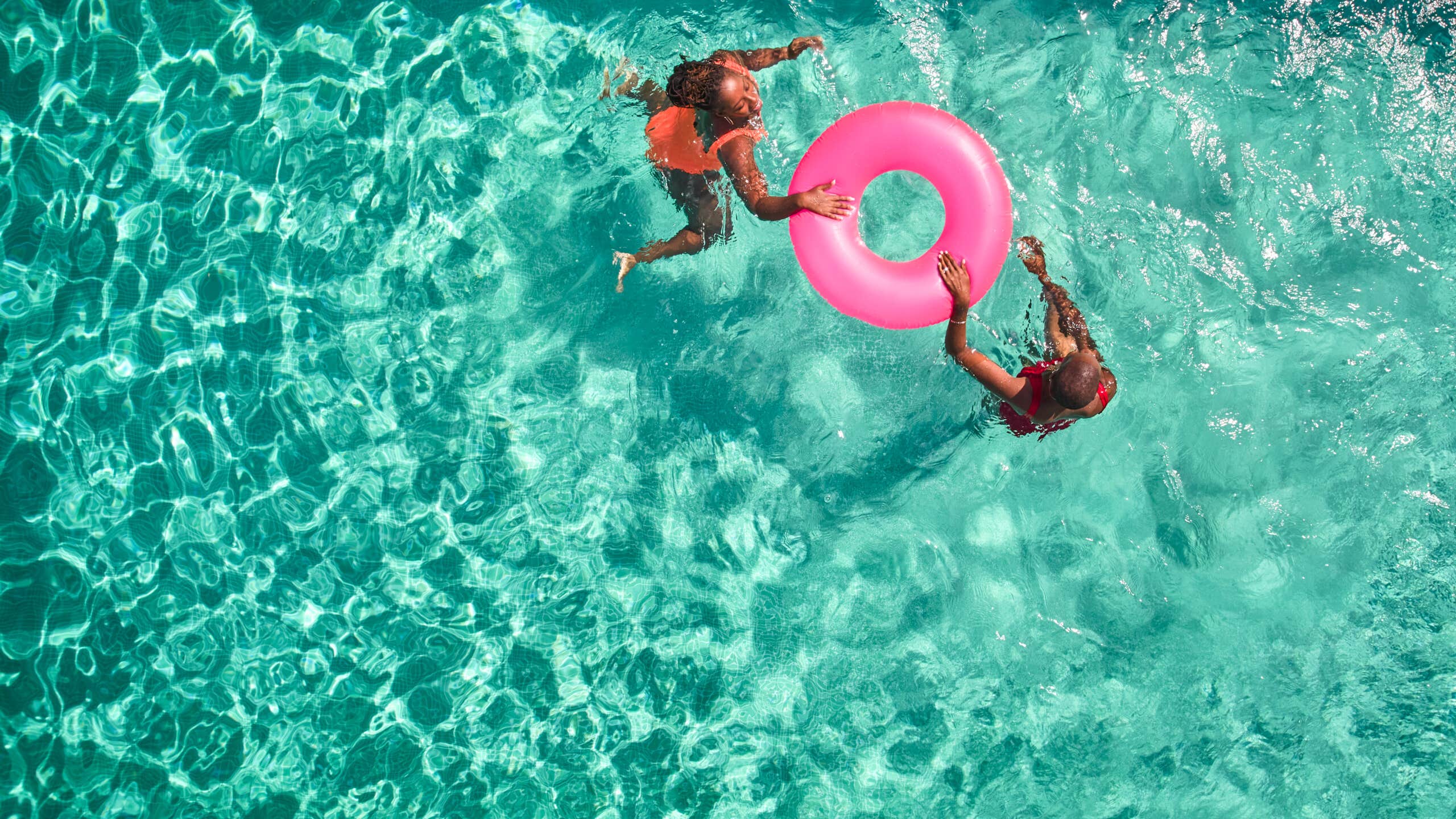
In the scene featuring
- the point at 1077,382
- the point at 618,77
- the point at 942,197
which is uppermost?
the point at 618,77

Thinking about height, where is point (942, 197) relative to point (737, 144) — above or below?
below

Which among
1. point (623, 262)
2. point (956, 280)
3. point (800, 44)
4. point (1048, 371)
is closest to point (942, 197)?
point (956, 280)

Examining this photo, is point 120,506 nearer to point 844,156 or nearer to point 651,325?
point 651,325

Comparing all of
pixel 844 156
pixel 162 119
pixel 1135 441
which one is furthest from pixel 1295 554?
pixel 162 119

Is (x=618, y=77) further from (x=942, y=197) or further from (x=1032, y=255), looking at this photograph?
(x=1032, y=255)

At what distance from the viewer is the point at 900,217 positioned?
203 inches

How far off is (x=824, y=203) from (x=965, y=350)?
39.8 inches

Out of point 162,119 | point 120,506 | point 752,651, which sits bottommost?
point 752,651

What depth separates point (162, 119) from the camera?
5066 mm

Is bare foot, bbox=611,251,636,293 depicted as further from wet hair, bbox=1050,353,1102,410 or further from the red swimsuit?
wet hair, bbox=1050,353,1102,410

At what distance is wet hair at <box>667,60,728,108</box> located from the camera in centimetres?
380

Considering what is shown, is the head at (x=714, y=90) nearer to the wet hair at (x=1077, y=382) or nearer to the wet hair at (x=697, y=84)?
the wet hair at (x=697, y=84)

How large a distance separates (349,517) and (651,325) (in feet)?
7.26

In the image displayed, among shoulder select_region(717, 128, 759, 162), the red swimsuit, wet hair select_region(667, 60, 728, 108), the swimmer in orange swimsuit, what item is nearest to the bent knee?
the swimmer in orange swimsuit
